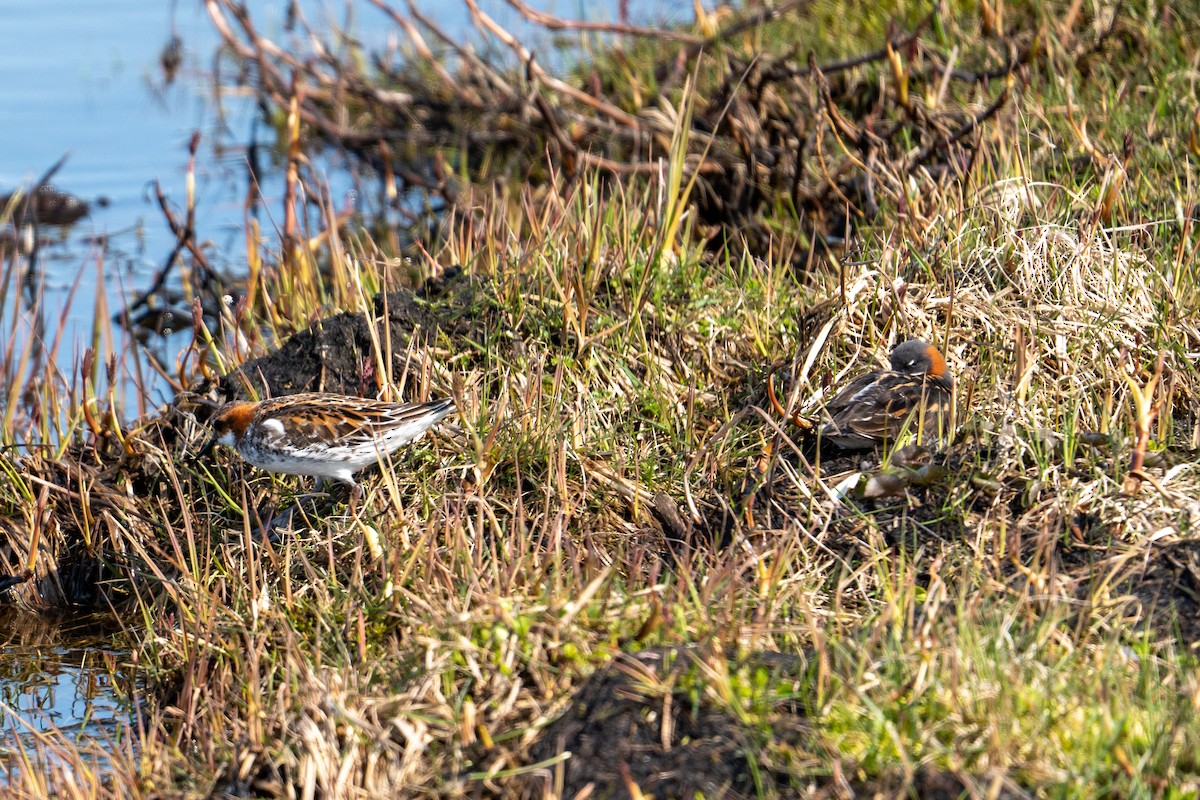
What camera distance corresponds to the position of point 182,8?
1474cm

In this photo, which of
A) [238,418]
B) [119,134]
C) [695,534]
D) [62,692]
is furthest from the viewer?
[119,134]

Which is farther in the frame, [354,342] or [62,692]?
[354,342]

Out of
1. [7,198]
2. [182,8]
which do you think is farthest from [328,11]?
[7,198]

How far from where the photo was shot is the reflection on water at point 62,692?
443 centimetres

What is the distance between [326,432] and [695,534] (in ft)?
4.78

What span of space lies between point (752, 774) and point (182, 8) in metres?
13.4

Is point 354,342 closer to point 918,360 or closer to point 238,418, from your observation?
point 238,418

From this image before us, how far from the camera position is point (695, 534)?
491 cm

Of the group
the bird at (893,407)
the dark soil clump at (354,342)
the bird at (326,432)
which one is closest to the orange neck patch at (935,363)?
the bird at (893,407)

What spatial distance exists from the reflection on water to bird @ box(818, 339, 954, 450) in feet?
8.69

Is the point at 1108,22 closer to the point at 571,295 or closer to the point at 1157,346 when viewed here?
the point at 1157,346

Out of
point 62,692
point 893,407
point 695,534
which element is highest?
point 893,407

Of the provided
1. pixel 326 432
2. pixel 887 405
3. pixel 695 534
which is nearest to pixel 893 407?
pixel 887 405

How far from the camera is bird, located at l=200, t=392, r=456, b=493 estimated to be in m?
5.11
